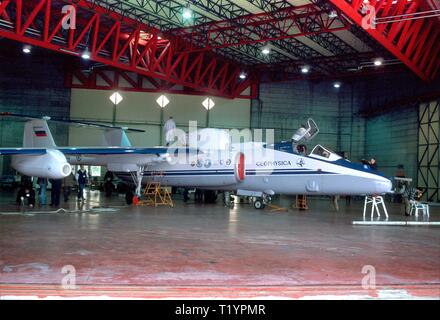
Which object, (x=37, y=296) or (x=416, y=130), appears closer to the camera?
(x=37, y=296)

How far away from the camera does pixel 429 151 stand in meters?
29.7

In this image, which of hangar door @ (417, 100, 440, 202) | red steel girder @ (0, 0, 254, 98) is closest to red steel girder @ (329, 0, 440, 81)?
hangar door @ (417, 100, 440, 202)

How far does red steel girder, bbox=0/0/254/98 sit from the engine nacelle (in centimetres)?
806

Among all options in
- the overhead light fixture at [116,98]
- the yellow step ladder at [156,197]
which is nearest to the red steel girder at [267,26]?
the overhead light fixture at [116,98]

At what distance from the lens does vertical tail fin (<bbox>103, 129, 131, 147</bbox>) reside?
2366 cm

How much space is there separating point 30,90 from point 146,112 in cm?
964

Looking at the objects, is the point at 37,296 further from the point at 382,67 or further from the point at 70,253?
the point at 382,67

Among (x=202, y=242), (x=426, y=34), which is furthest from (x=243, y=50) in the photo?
(x=202, y=242)

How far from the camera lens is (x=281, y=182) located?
54.1ft

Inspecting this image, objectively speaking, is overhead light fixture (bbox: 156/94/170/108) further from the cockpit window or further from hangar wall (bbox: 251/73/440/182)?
the cockpit window

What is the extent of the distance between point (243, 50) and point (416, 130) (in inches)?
565

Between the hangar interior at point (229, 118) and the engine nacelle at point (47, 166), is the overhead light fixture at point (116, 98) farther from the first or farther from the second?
the engine nacelle at point (47, 166)

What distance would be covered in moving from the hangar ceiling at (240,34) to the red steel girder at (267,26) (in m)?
0.06

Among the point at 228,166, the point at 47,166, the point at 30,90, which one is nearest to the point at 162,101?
the point at 30,90
